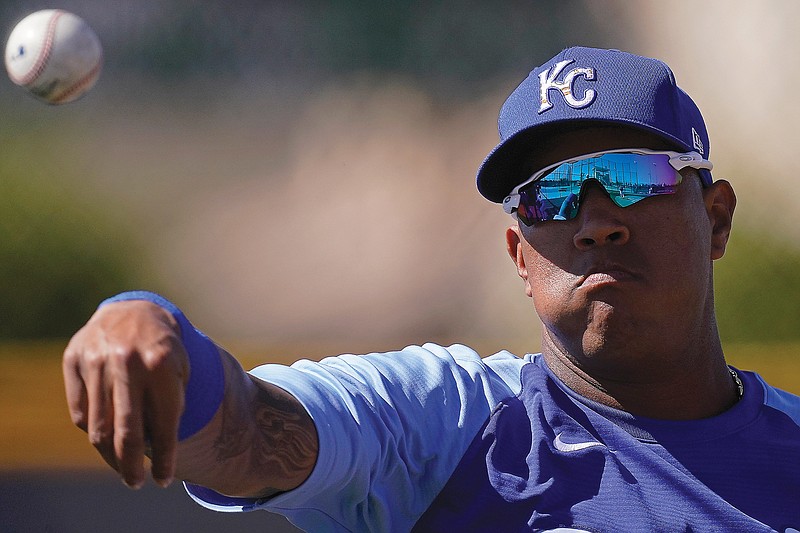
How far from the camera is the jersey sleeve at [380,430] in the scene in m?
1.60

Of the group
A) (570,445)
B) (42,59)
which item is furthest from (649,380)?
(42,59)

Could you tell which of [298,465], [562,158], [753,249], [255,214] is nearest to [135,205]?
[255,214]

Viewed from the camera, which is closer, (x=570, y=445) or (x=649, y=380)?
(x=570, y=445)

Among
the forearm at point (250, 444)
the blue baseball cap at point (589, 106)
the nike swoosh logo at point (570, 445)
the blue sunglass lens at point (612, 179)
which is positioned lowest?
the forearm at point (250, 444)

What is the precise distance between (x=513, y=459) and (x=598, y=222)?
0.50 metres

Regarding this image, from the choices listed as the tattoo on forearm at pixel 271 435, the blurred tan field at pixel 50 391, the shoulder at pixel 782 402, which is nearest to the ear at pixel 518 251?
→ the shoulder at pixel 782 402

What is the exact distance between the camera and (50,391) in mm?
5301

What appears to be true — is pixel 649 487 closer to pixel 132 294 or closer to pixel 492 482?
pixel 492 482

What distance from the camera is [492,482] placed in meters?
1.82

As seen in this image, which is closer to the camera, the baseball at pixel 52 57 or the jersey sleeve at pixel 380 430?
the jersey sleeve at pixel 380 430

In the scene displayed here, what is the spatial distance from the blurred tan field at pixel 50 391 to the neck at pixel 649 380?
3437 mm

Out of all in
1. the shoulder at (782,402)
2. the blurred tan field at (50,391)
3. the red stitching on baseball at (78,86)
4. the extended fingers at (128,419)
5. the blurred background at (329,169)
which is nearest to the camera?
the extended fingers at (128,419)

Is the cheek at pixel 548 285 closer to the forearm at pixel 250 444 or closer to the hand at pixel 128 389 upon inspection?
the forearm at pixel 250 444

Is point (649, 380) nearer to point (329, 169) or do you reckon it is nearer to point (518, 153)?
point (518, 153)
